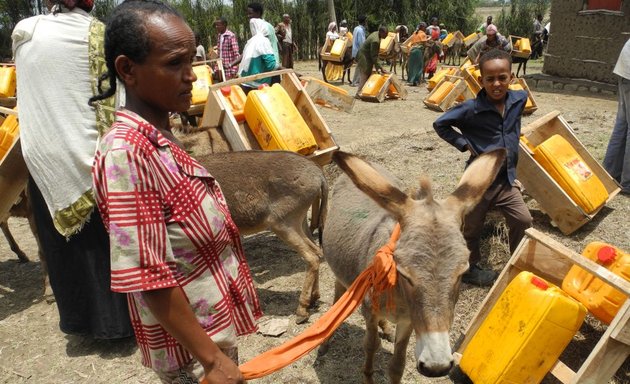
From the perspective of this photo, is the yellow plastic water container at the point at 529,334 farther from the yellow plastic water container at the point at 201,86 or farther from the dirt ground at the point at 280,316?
the yellow plastic water container at the point at 201,86

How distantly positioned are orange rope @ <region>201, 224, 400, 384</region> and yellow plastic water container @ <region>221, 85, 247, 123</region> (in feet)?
11.7

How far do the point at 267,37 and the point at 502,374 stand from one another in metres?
6.20

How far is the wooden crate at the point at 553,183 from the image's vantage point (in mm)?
4598

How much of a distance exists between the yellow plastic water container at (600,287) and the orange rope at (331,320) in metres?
1.77

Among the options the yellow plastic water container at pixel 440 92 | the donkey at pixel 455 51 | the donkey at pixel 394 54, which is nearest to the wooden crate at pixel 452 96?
the yellow plastic water container at pixel 440 92

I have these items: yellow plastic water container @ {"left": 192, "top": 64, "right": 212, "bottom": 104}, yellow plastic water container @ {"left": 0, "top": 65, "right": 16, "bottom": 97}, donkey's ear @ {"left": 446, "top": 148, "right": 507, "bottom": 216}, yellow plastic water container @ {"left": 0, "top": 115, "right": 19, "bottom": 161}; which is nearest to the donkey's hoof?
donkey's ear @ {"left": 446, "top": 148, "right": 507, "bottom": 216}

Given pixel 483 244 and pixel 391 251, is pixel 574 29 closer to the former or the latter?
pixel 483 244

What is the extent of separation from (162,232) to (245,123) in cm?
402

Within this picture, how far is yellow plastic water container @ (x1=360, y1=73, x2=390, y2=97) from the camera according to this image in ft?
40.6

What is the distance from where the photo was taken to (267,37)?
283 inches

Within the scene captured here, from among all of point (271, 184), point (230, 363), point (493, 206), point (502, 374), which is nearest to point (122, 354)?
point (271, 184)

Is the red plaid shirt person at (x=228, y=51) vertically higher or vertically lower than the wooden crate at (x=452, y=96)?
higher

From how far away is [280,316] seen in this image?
3.96 metres

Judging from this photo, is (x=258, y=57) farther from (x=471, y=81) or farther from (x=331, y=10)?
(x=331, y=10)
